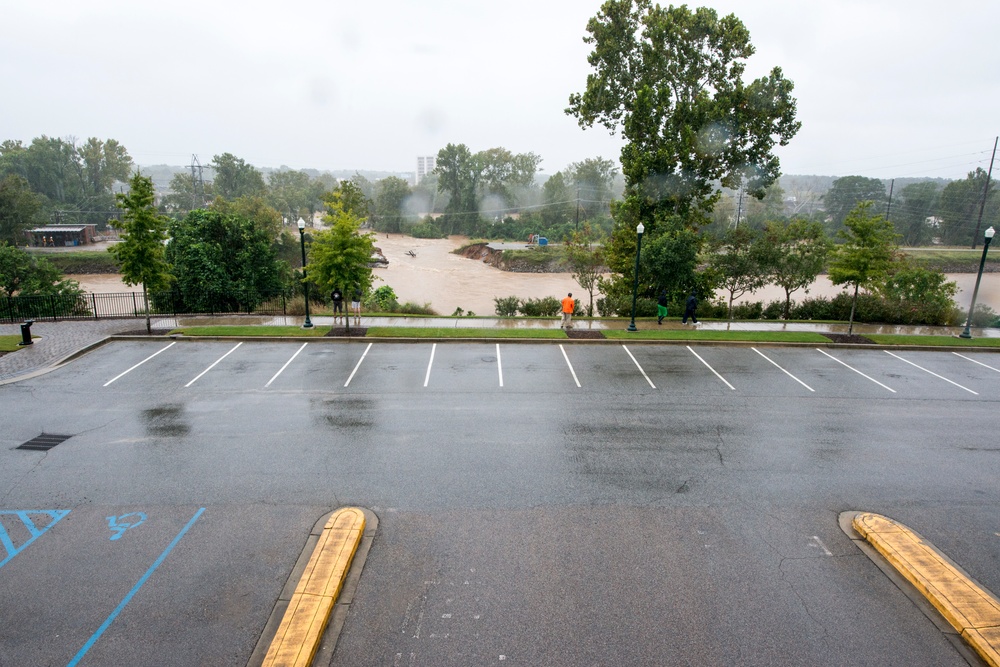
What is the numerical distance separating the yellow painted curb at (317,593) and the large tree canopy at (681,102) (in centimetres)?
2254

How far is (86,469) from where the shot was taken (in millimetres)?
10844

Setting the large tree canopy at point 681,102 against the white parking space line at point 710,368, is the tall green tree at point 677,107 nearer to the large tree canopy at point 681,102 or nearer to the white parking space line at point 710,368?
the large tree canopy at point 681,102

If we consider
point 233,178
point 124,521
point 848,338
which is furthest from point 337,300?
point 233,178

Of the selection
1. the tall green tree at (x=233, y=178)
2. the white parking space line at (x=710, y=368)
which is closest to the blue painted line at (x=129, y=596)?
the white parking space line at (x=710, y=368)

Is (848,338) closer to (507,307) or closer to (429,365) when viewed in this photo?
(507,307)

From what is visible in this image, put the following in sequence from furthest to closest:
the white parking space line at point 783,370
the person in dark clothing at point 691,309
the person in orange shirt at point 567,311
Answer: the person in dark clothing at point 691,309 < the person in orange shirt at point 567,311 < the white parking space line at point 783,370

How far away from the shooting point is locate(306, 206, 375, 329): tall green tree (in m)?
21.0

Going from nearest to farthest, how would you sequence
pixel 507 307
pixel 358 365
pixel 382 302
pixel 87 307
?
pixel 358 365
pixel 87 307
pixel 507 307
pixel 382 302

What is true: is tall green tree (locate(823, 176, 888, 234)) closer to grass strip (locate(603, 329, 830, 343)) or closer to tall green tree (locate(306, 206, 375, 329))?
grass strip (locate(603, 329, 830, 343))

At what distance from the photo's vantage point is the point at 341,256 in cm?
2103

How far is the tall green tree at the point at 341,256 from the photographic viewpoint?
2102 cm

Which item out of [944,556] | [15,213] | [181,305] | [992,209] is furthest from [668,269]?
[992,209]

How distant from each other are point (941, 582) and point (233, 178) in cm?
9971

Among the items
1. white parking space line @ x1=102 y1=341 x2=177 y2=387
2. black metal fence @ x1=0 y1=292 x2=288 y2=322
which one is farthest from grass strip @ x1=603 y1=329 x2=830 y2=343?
white parking space line @ x1=102 y1=341 x2=177 y2=387
